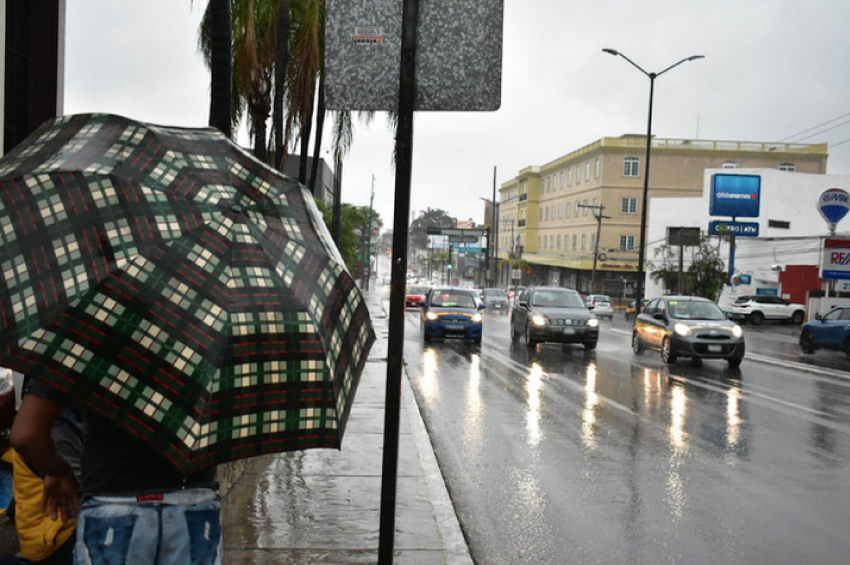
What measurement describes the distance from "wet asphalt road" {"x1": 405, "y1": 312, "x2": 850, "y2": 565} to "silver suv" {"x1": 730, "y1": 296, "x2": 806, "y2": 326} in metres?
28.3

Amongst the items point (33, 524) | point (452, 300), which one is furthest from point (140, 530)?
point (452, 300)

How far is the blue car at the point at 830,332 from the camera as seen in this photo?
22.1m

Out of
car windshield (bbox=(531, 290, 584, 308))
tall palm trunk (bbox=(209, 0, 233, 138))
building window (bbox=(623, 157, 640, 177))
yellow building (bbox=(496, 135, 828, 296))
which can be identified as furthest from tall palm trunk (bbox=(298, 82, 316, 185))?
building window (bbox=(623, 157, 640, 177))

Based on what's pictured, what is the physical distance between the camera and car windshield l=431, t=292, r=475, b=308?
76.3 feet

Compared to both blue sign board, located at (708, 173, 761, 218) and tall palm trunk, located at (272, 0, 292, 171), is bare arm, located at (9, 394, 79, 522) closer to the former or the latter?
tall palm trunk, located at (272, 0, 292, 171)

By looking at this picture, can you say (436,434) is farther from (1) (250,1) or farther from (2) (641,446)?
(1) (250,1)

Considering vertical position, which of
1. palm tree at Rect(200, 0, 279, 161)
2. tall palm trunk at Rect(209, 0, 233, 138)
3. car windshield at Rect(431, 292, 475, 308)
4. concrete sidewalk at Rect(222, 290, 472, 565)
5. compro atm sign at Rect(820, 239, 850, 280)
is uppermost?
palm tree at Rect(200, 0, 279, 161)

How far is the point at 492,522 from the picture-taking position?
6059mm

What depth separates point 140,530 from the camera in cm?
250

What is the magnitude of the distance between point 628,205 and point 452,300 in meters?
48.4

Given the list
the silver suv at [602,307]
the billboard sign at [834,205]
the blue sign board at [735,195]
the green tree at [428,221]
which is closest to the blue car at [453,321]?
the billboard sign at [834,205]

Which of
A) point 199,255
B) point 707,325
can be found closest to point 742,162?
point 707,325

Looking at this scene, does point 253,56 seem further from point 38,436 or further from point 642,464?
point 38,436

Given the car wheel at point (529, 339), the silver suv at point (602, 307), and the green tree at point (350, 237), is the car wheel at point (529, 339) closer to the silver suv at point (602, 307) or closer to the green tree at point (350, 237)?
the green tree at point (350, 237)
